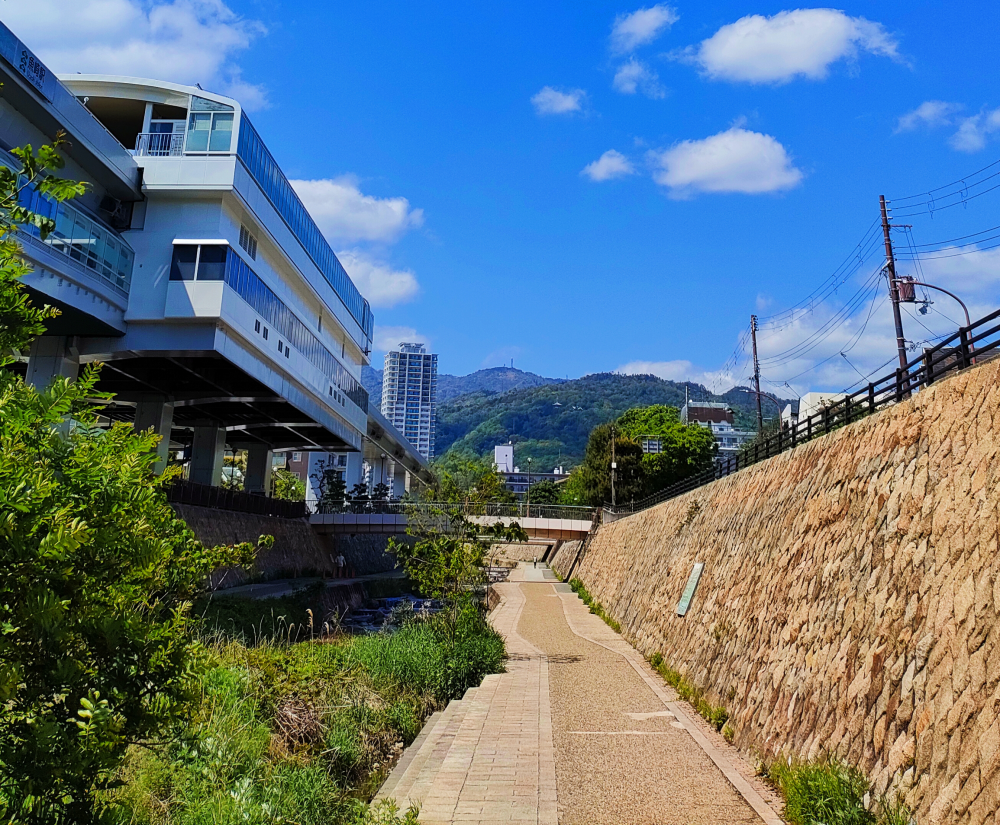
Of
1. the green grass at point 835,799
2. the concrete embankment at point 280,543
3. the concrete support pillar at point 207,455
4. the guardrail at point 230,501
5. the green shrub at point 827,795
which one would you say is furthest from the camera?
the concrete support pillar at point 207,455

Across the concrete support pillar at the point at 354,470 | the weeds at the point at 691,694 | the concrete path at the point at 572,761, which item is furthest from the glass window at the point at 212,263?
the concrete support pillar at the point at 354,470

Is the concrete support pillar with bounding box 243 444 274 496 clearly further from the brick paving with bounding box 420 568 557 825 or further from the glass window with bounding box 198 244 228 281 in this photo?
the brick paving with bounding box 420 568 557 825

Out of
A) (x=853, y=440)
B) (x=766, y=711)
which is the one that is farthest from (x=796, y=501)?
(x=766, y=711)

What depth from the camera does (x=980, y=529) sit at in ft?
20.7

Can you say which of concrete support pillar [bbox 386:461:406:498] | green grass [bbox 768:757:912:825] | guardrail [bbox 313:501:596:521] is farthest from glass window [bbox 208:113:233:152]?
concrete support pillar [bbox 386:461:406:498]

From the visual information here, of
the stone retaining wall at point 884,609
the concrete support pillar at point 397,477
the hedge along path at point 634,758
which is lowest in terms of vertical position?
the hedge along path at point 634,758

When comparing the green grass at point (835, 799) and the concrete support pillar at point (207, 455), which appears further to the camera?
the concrete support pillar at point (207, 455)

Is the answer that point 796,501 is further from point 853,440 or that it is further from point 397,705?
point 397,705

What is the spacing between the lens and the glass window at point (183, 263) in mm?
28656

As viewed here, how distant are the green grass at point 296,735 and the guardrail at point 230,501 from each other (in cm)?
1895

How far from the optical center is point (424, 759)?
9.21 meters

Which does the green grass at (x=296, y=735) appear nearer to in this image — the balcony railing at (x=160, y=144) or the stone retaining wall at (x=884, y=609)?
the stone retaining wall at (x=884, y=609)

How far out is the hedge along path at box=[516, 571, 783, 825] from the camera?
22.8 feet

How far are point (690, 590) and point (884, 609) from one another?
8289 millimetres
